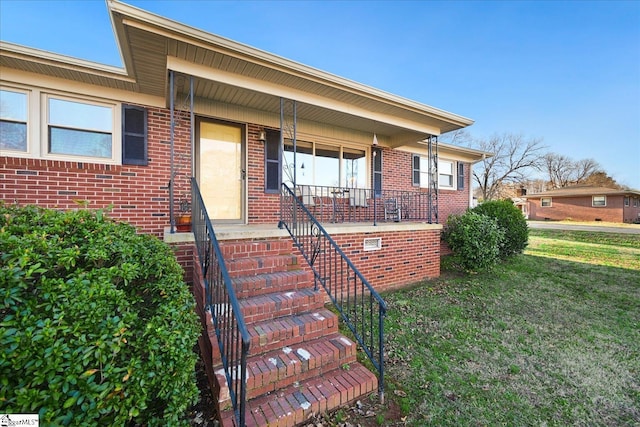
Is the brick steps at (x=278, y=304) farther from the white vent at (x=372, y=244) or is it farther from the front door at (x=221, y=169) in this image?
the front door at (x=221, y=169)

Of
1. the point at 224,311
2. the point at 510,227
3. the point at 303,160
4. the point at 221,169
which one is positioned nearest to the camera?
the point at 224,311

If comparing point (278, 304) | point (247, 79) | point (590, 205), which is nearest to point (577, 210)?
point (590, 205)

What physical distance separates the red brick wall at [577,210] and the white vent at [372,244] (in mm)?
30534

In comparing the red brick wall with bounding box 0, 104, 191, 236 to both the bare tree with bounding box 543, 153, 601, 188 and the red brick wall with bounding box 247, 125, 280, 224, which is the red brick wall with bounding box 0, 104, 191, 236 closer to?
the red brick wall with bounding box 247, 125, 280, 224

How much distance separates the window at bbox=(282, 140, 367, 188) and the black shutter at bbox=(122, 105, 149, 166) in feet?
8.61

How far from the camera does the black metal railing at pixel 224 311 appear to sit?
1.75m

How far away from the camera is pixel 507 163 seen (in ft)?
105

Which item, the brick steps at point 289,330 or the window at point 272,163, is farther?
the window at point 272,163

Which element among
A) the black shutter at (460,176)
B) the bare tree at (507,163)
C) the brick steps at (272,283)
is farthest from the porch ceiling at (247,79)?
the bare tree at (507,163)

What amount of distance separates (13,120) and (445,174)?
10.5 metres

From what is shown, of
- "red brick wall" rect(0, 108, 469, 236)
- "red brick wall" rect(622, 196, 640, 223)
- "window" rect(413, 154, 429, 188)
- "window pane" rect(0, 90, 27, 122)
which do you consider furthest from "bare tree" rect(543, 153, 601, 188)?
"window pane" rect(0, 90, 27, 122)

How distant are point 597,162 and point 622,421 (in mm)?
51729

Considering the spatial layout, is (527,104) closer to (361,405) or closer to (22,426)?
(361,405)

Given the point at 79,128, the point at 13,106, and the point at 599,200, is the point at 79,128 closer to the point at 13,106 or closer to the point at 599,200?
the point at 13,106
